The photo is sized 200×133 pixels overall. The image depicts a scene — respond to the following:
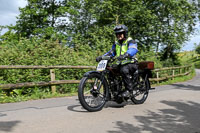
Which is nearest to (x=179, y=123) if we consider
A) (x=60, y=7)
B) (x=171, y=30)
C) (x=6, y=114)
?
(x=6, y=114)

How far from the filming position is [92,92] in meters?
5.16

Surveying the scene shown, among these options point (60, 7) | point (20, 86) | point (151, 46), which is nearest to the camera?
point (20, 86)

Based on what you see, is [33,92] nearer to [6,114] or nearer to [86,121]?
[6,114]

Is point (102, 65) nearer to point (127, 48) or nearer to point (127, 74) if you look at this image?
point (127, 74)

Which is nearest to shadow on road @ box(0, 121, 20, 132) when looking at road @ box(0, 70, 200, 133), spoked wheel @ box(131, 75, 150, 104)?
road @ box(0, 70, 200, 133)

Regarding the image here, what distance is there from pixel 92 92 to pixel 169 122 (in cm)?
170

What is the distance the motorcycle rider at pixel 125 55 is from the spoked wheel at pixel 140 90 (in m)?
0.50

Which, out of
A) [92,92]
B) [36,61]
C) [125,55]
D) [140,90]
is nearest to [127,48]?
[125,55]

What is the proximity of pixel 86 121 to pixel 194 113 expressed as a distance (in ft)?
8.12

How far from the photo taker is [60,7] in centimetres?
2894

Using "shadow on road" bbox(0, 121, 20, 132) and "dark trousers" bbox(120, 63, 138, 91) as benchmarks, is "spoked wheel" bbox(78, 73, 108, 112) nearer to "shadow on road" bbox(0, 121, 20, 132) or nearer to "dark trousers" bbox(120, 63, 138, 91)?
"dark trousers" bbox(120, 63, 138, 91)

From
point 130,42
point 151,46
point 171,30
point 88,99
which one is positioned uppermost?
point 171,30

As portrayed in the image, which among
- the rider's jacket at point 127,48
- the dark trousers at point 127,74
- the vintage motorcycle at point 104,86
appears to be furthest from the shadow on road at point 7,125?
the rider's jacket at point 127,48

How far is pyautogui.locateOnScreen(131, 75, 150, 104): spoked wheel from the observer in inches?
244
